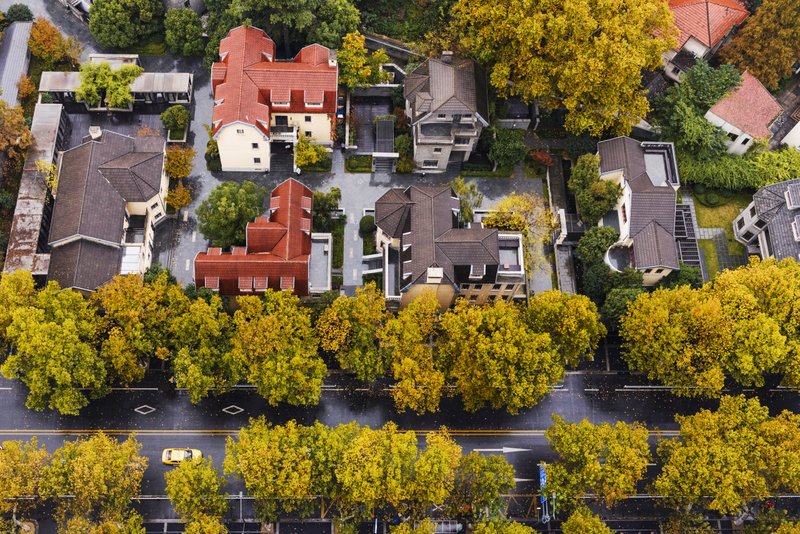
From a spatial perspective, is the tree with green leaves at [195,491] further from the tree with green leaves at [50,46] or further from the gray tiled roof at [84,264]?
the tree with green leaves at [50,46]

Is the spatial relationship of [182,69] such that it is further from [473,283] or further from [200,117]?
[473,283]

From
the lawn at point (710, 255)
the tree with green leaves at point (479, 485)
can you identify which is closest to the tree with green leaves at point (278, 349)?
the tree with green leaves at point (479, 485)

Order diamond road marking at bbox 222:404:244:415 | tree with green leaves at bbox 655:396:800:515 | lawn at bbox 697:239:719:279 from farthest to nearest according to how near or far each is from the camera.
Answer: lawn at bbox 697:239:719:279 → diamond road marking at bbox 222:404:244:415 → tree with green leaves at bbox 655:396:800:515

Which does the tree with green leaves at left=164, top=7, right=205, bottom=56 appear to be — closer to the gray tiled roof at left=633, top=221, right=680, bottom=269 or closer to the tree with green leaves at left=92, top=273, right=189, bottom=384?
the tree with green leaves at left=92, top=273, right=189, bottom=384

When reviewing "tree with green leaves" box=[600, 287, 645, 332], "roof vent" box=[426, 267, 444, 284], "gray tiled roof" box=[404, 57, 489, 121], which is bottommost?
"tree with green leaves" box=[600, 287, 645, 332]

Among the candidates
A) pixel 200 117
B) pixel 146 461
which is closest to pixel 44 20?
pixel 200 117

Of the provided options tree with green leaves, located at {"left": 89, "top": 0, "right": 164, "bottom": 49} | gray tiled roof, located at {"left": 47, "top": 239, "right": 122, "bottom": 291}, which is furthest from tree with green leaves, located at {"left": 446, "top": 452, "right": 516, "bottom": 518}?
tree with green leaves, located at {"left": 89, "top": 0, "right": 164, "bottom": 49}
